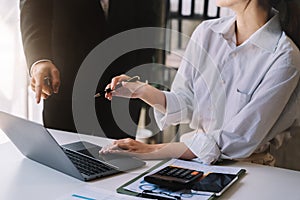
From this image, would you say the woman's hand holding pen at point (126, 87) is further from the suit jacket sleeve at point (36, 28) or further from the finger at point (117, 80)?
the suit jacket sleeve at point (36, 28)

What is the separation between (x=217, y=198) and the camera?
41.6 inches

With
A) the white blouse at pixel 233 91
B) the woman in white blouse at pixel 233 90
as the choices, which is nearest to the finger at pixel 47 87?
the woman in white blouse at pixel 233 90

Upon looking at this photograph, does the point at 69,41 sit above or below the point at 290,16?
below

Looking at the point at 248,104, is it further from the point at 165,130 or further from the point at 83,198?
the point at 83,198

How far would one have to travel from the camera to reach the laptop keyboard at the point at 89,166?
1.21 metres

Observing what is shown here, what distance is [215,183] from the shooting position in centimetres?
112

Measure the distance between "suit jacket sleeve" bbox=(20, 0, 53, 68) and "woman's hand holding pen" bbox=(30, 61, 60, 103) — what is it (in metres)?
0.03

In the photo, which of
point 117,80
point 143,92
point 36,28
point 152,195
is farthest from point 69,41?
point 152,195

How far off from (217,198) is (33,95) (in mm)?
1057

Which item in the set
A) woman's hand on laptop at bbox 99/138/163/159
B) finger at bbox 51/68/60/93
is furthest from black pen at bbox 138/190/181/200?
finger at bbox 51/68/60/93

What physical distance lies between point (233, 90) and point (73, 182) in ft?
2.05

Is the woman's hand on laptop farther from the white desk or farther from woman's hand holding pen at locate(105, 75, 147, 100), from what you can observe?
woman's hand holding pen at locate(105, 75, 147, 100)

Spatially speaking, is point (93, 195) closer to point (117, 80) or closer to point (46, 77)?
point (117, 80)

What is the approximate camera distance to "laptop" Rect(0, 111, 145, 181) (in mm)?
1159
